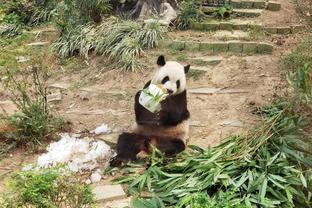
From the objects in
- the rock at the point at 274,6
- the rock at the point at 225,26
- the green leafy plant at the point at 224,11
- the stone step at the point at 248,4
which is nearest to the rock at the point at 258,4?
the stone step at the point at 248,4

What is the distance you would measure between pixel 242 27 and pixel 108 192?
4.85m

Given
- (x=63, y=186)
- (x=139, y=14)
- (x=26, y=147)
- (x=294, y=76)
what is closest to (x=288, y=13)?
(x=139, y=14)

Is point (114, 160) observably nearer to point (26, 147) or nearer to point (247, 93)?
point (26, 147)

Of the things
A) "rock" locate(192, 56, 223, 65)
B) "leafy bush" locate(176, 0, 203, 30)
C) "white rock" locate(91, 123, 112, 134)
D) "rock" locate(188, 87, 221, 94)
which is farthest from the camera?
"leafy bush" locate(176, 0, 203, 30)

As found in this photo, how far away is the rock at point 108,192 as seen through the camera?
13.8 feet

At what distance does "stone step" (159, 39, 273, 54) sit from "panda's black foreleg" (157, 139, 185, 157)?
3.17m

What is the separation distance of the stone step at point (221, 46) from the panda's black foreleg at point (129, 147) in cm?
322

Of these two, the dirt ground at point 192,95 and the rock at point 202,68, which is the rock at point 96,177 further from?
the rock at point 202,68

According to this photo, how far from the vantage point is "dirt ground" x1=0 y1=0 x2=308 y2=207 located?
5.46m

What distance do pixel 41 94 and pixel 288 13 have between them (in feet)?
17.8

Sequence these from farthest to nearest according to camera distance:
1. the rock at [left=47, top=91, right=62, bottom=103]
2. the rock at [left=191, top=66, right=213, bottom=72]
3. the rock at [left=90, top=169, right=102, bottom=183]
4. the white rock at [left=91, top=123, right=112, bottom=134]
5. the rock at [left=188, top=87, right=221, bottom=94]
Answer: the rock at [left=191, top=66, right=213, bottom=72]
the rock at [left=47, top=91, right=62, bottom=103]
the rock at [left=188, top=87, right=221, bottom=94]
the white rock at [left=91, top=123, right=112, bottom=134]
the rock at [left=90, top=169, right=102, bottom=183]

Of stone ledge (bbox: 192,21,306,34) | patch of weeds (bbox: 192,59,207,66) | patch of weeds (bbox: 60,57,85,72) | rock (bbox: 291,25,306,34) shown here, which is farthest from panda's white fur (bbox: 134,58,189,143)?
rock (bbox: 291,25,306,34)

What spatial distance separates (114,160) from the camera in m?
4.80

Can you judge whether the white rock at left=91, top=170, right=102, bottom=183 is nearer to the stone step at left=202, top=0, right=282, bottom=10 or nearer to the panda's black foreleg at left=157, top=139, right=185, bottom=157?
the panda's black foreleg at left=157, top=139, right=185, bottom=157
